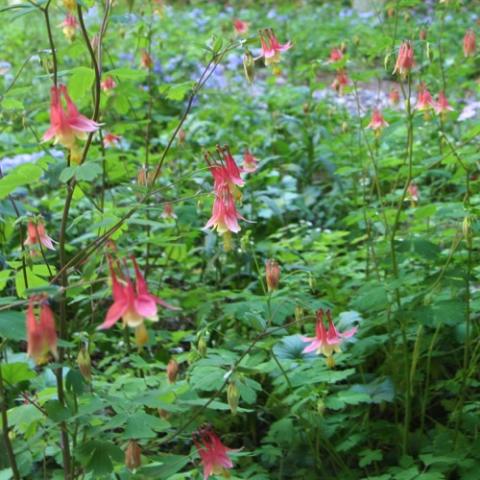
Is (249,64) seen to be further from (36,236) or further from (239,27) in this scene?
(239,27)

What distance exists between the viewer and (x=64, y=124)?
5.47 feet

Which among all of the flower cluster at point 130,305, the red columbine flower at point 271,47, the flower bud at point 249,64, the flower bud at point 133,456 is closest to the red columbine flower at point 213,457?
the flower bud at point 133,456

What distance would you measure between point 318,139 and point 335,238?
1.87m

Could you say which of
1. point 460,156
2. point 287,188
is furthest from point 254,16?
point 460,156

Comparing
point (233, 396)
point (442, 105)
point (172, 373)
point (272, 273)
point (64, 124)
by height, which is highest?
point (64, 124)

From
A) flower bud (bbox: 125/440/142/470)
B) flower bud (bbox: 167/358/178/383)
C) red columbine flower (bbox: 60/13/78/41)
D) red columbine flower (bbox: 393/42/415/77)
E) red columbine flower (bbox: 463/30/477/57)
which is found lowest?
flower bud (bbox: 167/358/178/383)

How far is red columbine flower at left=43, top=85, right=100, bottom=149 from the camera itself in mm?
1662

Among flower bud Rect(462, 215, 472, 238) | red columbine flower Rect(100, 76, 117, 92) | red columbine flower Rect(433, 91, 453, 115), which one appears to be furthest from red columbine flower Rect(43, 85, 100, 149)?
red columbine flower Rect(433, 91, 453, 115)

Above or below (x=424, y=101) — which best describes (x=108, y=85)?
above

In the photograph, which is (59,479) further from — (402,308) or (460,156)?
(460,156)

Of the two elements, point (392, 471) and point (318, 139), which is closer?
point (392, 471)

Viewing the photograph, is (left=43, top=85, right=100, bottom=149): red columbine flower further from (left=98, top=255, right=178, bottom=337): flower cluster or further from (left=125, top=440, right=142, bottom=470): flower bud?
(left=125, top=440, right=142, bottom=470): flower bud

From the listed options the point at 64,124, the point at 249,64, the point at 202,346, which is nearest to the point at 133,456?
the point at 202,346

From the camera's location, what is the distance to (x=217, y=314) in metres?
3.50
